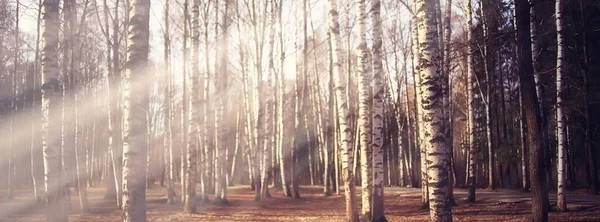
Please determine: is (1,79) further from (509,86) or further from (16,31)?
(509,86)

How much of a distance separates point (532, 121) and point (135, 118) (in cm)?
793

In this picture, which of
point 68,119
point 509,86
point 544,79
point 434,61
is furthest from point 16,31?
point 509,86

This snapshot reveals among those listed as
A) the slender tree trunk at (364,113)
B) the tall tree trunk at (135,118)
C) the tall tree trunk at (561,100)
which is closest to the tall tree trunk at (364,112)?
the slender tree trunk at (364,113)

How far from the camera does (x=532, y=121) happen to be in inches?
390

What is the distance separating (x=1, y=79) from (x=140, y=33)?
3070 cm

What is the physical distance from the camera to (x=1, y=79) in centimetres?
3212

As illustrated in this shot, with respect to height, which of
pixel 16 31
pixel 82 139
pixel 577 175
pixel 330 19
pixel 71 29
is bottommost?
pixel 577 175

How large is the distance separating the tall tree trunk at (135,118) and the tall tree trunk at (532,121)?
7.68m

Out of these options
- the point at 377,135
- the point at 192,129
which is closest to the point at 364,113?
the point at 377,135

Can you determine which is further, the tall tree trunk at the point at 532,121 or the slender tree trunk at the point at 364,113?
the slender tree trunk at the point at 364,113

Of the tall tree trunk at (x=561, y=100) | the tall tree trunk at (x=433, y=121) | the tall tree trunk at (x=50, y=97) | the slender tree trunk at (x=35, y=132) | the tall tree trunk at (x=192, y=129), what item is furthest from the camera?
the slender tree trunk at (x=35, y=132)

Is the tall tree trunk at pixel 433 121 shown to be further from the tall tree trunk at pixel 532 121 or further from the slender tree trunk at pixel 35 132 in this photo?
the slender tree trunk at pixel 35 132

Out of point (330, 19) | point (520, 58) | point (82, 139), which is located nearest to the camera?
point (520, 58)

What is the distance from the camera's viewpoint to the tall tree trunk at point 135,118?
711cm
